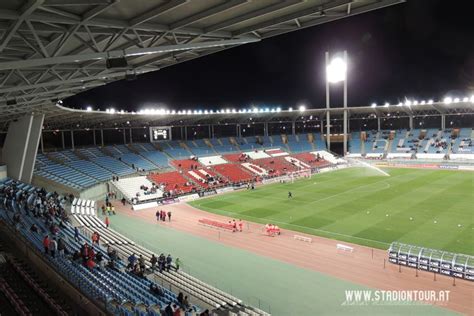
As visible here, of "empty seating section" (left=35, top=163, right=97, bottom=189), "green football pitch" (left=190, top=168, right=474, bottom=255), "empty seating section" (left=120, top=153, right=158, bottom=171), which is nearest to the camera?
"green football pitch" (left=190, top=168, right=474, bottom=255)

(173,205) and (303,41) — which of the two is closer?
(173,205)

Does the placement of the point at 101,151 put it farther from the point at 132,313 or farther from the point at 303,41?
the point at 132,313

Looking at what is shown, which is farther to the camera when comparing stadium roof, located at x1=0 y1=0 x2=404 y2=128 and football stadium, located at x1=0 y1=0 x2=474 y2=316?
football stadium, located at x1=0 y1=0 x2=474 y2=316

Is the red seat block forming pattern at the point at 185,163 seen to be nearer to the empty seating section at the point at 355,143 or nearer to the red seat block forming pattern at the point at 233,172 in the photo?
the red seat block forming pattern at the point at 233,172

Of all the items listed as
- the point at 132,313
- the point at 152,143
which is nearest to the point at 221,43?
the point at 132,313

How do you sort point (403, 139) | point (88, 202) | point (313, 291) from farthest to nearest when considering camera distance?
point (403, 139) < point (88, 202) < point (313, 291)

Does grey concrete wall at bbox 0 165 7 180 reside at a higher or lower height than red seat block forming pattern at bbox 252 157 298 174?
higher

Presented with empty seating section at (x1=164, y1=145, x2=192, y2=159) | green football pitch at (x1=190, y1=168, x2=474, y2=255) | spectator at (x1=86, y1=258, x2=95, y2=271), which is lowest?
green football pitch at (x1=190, y1=168, x2=474, y2=255)

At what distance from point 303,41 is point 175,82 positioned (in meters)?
24.3

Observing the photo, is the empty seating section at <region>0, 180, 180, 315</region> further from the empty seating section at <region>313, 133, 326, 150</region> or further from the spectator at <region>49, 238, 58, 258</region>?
the empty seating section at <region>313, 133, 326, 150</region>

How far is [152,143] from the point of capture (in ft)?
207

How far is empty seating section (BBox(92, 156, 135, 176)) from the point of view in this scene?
Answer: 49.0 m

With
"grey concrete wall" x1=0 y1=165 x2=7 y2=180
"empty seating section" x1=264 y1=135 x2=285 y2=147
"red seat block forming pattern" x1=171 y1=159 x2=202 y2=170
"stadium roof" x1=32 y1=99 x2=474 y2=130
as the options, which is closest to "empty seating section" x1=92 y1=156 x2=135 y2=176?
"stadium roof" x1=32 y1=99 x2=474 y2=130

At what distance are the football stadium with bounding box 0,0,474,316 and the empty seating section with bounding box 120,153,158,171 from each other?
15.1 inches
